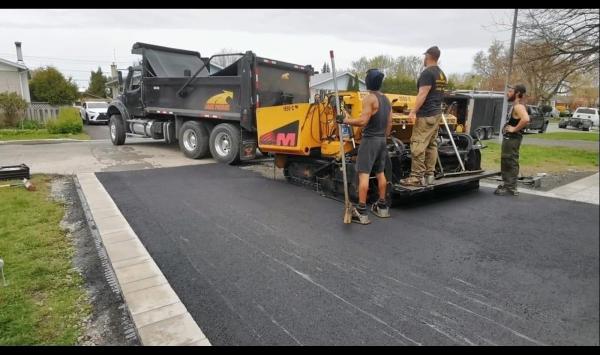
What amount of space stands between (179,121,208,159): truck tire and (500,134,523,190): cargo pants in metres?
6.83

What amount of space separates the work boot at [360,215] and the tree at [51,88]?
24.6 meters

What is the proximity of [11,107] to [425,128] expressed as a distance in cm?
1395

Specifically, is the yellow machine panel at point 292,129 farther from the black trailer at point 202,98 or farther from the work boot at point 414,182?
the black trailer at point 202,98

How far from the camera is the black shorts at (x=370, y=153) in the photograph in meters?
4.55

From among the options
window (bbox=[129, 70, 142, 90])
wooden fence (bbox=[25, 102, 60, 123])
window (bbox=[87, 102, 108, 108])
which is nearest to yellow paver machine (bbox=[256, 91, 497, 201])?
window (bbox=[129, 70, 142, 90])

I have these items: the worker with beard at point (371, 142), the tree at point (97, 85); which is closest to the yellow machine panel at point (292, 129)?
the worker with beard at point (371, 142)

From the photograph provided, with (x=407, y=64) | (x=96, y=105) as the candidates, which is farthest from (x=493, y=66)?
(x=96, y=105)

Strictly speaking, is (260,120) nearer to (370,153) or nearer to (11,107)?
(370,153)

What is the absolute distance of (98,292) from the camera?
3002mm

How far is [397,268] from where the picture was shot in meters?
3.35

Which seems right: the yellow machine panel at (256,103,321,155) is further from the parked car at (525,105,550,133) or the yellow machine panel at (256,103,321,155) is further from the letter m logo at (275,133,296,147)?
the parked car at (525,105,550,133)
